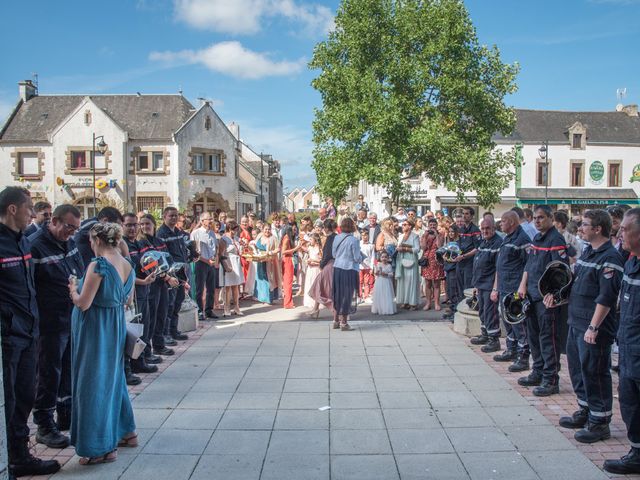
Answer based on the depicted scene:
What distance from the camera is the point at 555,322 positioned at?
645 centimetres

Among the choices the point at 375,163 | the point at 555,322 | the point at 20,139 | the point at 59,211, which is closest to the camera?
the point at 59,211

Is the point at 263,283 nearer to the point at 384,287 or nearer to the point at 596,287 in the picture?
the point at 384,287

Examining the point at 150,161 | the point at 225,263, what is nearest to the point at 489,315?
the point at 225,263

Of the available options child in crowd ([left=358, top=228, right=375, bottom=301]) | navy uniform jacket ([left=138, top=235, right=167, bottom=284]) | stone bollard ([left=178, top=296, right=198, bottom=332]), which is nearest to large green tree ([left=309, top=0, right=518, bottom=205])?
child in crowd ([left=358, top=228, right=375, bottom=301])

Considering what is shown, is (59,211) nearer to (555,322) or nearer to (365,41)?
(555,322)

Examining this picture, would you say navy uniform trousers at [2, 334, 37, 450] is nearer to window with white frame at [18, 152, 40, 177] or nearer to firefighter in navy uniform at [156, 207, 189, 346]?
firefighter in navy uniform at [156, 207, 189, 346]

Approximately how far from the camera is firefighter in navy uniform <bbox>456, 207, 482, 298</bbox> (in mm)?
10258

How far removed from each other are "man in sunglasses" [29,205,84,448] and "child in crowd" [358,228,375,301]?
934cm

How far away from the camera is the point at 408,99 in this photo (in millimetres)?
28281

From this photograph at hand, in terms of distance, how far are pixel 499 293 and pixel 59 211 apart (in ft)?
18.7

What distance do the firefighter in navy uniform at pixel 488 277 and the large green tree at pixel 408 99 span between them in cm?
1902

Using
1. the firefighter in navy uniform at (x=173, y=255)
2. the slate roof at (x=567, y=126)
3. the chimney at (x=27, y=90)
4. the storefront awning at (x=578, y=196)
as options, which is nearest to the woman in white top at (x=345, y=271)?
the firefighter in navy uniform at (x=173, y=255)

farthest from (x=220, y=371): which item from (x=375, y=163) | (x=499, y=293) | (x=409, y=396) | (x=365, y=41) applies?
(x=365, y=41)

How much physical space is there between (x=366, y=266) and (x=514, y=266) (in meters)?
6.65
